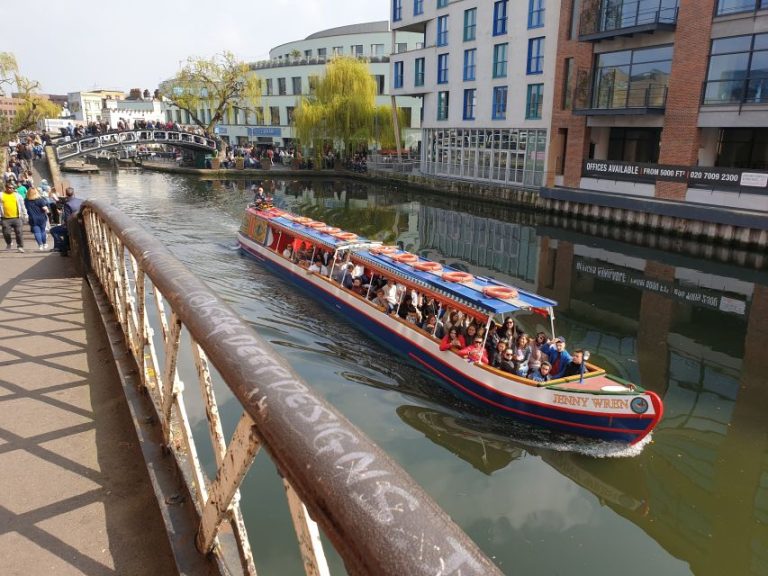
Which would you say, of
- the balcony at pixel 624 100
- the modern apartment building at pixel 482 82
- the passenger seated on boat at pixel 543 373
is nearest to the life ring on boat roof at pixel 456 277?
the passenger seated on boat at pixel 543 373

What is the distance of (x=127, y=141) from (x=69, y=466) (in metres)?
57.6

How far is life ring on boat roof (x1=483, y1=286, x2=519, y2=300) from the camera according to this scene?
12.6 m

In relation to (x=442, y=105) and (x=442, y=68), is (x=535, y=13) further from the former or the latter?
(x=442, y=105)

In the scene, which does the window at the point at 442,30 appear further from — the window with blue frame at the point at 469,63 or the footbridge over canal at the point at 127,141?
the footbridge over canal at the point at 127,141

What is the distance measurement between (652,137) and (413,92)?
72.3 feet

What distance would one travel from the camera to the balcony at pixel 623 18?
94.8ft

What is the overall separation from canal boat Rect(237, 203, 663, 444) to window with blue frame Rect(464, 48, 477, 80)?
28.2m

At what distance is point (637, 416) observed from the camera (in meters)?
10.2

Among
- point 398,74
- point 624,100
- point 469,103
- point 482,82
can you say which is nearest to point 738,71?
point 624,100

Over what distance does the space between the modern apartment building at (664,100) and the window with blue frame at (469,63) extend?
869 centimetres

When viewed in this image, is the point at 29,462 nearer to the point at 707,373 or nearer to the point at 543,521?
the point at 543,521

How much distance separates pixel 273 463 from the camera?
144 centimetres

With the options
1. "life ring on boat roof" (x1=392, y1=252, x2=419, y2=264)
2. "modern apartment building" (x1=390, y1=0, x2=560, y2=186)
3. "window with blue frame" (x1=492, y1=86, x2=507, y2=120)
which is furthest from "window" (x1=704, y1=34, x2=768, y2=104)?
"life ring on boat roof" (x1=392, y1=252, x2=419, y2=264)

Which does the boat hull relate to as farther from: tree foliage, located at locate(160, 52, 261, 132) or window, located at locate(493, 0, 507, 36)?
tree foliage, located at locate(160, 52, 261, 132)
